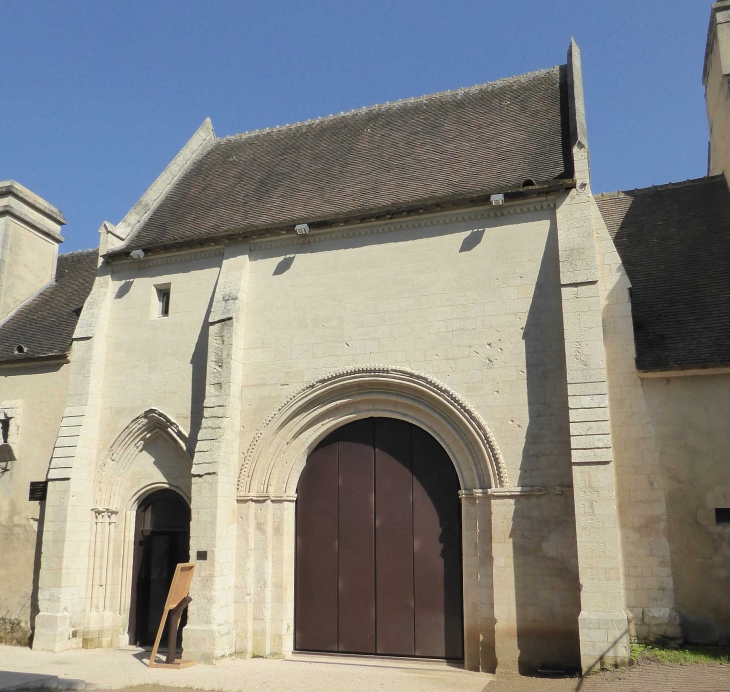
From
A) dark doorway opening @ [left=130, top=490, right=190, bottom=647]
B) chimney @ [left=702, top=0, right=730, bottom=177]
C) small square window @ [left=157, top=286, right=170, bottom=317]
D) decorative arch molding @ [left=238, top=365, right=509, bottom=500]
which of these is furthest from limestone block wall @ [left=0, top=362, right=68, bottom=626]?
chimney @ [left=702, top=0, right=730, bottom=177]

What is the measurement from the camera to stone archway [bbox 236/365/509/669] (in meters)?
9.88

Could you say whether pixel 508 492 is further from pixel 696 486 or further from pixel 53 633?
pixel 53 633

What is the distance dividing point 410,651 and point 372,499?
225 centimetres

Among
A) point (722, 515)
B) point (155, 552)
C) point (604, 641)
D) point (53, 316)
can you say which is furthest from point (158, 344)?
point (722, 515)

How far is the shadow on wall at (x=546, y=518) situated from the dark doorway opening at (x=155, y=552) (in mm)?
5654

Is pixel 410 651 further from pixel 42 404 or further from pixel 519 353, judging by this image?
pixel 42 404

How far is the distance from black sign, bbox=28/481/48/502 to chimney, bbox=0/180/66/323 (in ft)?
15.3

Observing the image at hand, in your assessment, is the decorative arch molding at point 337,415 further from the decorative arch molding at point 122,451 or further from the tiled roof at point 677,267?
the tiled roof at point 677,267

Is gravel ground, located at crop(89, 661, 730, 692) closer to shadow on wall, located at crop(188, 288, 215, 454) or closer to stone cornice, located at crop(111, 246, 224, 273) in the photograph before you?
shadow on wall, located at crop(188, 288, 215, 454)

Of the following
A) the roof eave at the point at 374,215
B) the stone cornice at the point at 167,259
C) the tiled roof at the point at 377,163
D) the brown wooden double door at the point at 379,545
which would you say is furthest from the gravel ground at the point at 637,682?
the stone cornice at the point at 167,259

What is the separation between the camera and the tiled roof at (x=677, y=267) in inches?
399

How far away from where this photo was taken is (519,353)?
1025cm

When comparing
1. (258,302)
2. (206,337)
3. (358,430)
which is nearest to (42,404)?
(206,337)

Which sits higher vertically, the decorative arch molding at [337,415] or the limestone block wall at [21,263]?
the limestone block wall at [21,263]
